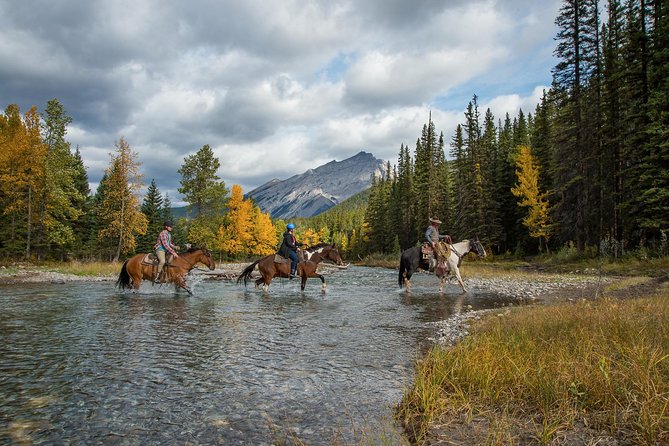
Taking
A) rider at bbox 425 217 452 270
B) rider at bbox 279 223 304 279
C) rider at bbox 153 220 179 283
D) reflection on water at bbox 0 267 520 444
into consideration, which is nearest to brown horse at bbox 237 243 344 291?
rider at bbox 279 223 304 279

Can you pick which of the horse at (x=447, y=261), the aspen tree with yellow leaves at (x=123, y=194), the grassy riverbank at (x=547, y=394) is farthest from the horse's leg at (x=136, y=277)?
the aspen tree with yellow leaves at (x=123, y=194)

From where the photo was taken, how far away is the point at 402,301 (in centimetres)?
1527

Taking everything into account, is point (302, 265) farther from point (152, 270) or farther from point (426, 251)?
point (152, 270)

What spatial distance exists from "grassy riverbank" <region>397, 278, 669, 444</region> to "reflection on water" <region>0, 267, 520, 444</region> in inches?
24.4

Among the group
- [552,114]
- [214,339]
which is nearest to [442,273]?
[214,339]

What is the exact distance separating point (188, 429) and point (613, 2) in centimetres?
4019

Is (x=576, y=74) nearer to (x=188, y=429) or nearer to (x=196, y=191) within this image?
(x=188, y=429)

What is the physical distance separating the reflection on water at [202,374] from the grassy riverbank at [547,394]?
62 centimetres

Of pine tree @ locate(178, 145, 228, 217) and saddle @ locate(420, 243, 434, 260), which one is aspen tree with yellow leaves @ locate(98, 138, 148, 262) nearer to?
pine tree @ locate(178, 145, 228, 217)

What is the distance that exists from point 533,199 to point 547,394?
43.7 metres

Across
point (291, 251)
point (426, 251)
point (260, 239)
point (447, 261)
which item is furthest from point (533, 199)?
point (260, 239)

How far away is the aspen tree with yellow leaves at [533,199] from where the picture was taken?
4191 centimetres

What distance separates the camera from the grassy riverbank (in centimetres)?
360

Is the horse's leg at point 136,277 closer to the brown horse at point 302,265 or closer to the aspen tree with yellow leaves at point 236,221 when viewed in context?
the brown horse at point 302,265
